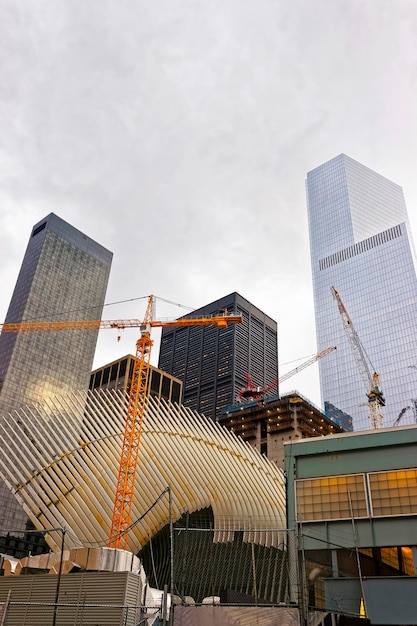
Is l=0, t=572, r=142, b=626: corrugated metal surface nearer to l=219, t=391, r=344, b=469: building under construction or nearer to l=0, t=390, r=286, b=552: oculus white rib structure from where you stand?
l=0, t=390, r=286, b=552: oculus white rib structure

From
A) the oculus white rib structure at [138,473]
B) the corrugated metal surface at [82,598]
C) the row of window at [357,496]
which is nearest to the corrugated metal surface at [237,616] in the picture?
the corrugated metal surface at [82,598]

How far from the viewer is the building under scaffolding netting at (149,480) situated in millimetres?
37656

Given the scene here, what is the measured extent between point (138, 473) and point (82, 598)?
73.3ft

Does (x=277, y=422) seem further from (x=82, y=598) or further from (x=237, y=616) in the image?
(x=237, y=616)

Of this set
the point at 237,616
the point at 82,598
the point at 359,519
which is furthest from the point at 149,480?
the point at 237,616

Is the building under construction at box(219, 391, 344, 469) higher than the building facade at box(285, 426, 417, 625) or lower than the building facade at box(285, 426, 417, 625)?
higher

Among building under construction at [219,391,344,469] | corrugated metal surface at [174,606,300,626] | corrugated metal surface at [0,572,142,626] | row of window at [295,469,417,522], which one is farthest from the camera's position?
building under construction at [219,391,344,469]

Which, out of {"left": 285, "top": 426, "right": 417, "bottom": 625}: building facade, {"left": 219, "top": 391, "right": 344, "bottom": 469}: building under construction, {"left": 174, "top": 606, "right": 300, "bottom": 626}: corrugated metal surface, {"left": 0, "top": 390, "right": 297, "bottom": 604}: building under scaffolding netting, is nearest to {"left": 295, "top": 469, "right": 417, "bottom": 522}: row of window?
{"left": 285, "top": 426, "right": 417, "bottom": 625}: building facade

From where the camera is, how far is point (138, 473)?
4444 centimetres

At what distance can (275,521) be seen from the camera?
4759cm

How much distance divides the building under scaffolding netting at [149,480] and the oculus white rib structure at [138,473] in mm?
80

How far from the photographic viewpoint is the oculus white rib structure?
37.9 metres

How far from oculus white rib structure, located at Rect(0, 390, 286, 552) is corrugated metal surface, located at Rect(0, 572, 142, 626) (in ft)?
40.0

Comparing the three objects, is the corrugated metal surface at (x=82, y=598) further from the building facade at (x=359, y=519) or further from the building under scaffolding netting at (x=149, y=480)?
the building under scaffolding netting at (x=149, y=480)
